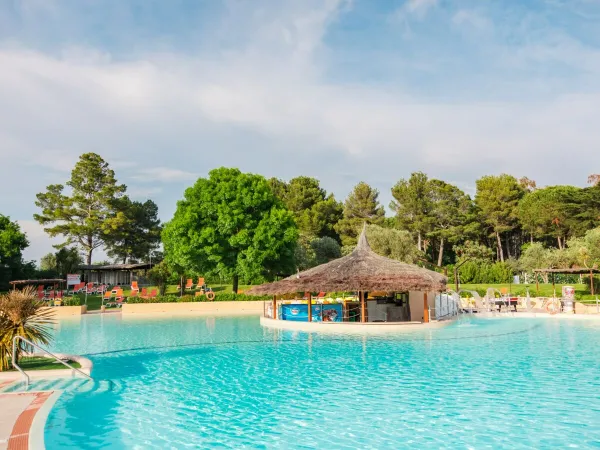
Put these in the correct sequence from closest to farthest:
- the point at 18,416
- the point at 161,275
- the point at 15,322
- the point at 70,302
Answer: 1. the point at 18,416
2. the point at 15,322
3. the point at 70,302
4. the point at 161,275

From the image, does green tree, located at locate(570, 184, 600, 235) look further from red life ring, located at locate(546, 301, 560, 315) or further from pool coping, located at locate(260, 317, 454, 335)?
pool coping, located at locate(260, 317, 454, 335)

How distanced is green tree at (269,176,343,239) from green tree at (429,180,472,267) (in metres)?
11.8

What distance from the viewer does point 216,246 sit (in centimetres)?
3559

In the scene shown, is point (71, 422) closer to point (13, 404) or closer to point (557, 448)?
point (13, 404)

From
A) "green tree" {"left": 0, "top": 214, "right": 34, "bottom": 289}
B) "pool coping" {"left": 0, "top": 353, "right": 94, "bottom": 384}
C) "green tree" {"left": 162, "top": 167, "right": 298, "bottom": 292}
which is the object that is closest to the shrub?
"green tree" {"left": 162, "top": 167, "right": 298, "bottom": 292}

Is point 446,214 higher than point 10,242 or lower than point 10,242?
higher

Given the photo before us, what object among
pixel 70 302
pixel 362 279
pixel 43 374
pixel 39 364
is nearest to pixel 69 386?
pixel 43 374

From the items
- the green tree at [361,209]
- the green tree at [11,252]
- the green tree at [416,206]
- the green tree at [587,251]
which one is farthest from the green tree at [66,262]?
the green tree at [587,251]

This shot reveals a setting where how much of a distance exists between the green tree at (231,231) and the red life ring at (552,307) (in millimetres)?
17562

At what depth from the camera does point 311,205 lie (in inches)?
2394

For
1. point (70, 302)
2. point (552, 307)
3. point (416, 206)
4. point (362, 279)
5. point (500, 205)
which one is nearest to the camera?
point (362, 279)

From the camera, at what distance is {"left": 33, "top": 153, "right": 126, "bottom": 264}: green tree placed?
2045 inches

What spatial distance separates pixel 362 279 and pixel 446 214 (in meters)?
35.6

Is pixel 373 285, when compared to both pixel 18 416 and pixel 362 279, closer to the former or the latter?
pixel 362 279
